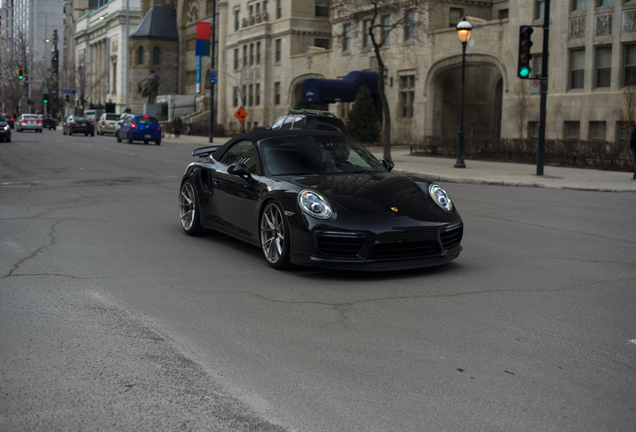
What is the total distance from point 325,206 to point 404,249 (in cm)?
86

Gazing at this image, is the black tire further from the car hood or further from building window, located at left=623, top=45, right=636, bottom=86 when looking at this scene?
building window, located at left=623, top=45, right=636, bottom=86

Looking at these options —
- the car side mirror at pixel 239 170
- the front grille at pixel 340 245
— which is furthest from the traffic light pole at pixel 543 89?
the front grille at pixel 340 245

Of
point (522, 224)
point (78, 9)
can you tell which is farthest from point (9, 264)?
point (78, 9)

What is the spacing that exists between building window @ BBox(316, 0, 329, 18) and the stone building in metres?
0.09

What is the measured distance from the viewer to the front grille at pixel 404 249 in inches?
282

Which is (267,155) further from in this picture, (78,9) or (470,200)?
(78,9)

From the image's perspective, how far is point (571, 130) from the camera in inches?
1332

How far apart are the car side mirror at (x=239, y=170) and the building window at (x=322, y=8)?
171 ft

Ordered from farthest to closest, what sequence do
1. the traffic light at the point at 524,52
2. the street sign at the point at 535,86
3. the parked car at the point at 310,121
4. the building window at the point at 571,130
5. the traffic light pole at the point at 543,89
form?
the building window at the point at 571,130 → the parked car at the point at 310,121 → the traffic light pole at the point at 543,89 → the street sign at the point at 535,86 → the traffic light at the point at 524,52

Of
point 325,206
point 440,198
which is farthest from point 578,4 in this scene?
point 325,206

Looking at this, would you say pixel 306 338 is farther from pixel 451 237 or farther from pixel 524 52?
pixel 524 52

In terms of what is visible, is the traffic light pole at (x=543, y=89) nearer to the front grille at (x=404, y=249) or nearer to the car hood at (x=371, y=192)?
the car hood at (x=371, y=192)

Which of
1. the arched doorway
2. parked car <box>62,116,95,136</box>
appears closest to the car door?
the arched doorway

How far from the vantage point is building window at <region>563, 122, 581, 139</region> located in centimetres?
3353
